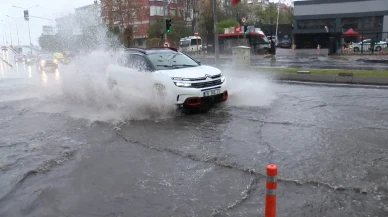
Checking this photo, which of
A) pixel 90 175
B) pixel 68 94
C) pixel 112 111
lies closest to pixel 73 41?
pixel 68 94

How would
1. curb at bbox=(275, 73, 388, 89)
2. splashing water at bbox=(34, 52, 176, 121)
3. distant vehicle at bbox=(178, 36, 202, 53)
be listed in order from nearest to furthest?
splashing water at bbox=(34, 52, 176, 121), curb at bbox=(275, 73, 388, 89), distant vehicle at bbox=(178, 36, 202, 53)

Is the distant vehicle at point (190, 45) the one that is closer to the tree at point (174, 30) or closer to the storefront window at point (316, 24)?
the tree at point (174, 30)

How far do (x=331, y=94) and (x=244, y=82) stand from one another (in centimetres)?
273

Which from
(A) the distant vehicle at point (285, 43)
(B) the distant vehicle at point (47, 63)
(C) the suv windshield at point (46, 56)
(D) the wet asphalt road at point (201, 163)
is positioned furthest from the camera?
(A) the distant vehicle at point (285, 43)

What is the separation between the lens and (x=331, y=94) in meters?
11.1

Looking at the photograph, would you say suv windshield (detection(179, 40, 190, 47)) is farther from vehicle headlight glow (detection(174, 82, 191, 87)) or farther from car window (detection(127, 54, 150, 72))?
vehicle headlight glow (detection(174, 82, 191, 87))

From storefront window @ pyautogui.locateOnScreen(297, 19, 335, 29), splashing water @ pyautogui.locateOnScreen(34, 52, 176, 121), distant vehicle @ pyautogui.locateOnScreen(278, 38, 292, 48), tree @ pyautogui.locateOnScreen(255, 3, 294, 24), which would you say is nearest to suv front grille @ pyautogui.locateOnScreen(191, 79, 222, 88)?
splashing water @ pyautogui.locateOnScreen(34, 52, 176, 121)

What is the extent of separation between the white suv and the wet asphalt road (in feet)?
1.58

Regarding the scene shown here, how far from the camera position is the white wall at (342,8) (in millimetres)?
49406

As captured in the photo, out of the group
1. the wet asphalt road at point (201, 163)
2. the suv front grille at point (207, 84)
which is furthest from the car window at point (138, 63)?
the wet asphalt road at point (201, 163)

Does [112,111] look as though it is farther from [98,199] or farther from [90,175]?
[98,199]

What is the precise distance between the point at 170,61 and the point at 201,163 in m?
4.57

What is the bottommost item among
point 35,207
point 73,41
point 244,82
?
point 35,207

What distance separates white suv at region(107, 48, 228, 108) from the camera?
323 inches
